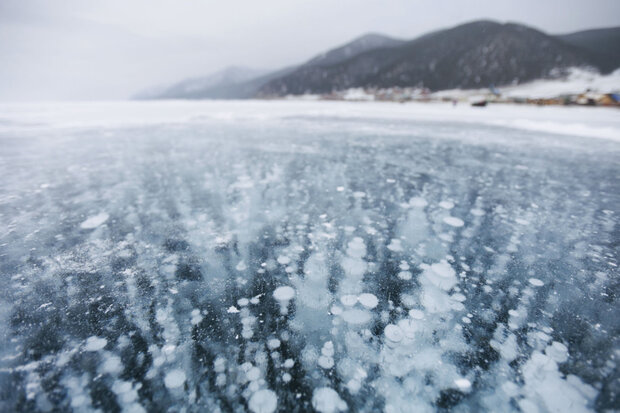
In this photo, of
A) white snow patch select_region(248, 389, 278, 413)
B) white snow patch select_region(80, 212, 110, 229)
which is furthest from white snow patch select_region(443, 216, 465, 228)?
white snow patch select_region(80, 212, 110, 229)

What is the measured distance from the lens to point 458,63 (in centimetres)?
9394

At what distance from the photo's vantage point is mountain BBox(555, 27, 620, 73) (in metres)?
73.5

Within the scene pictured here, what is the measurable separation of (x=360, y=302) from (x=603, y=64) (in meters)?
110

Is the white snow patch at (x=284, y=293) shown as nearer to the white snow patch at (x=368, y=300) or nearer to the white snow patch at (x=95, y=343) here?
the white snow patch at (x=368, y=300)

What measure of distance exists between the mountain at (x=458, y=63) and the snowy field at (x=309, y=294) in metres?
98.2

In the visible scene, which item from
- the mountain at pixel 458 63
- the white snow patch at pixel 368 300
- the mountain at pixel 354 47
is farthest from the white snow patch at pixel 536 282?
the mountain at pixel 354 47

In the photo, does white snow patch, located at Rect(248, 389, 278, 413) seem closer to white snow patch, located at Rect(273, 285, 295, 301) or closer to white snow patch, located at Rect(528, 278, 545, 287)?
white snow patch, located at Rect(273, 285, 295, 301)

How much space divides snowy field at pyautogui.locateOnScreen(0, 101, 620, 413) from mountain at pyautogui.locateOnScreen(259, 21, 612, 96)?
9818cm

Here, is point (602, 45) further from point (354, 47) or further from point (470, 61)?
point (354, 47)

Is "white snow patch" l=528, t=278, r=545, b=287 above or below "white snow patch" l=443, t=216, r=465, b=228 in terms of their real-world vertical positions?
above

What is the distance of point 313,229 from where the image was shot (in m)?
3.18

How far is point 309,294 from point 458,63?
115 m

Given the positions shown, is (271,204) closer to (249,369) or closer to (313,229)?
(313,229)

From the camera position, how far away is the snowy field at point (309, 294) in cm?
147
